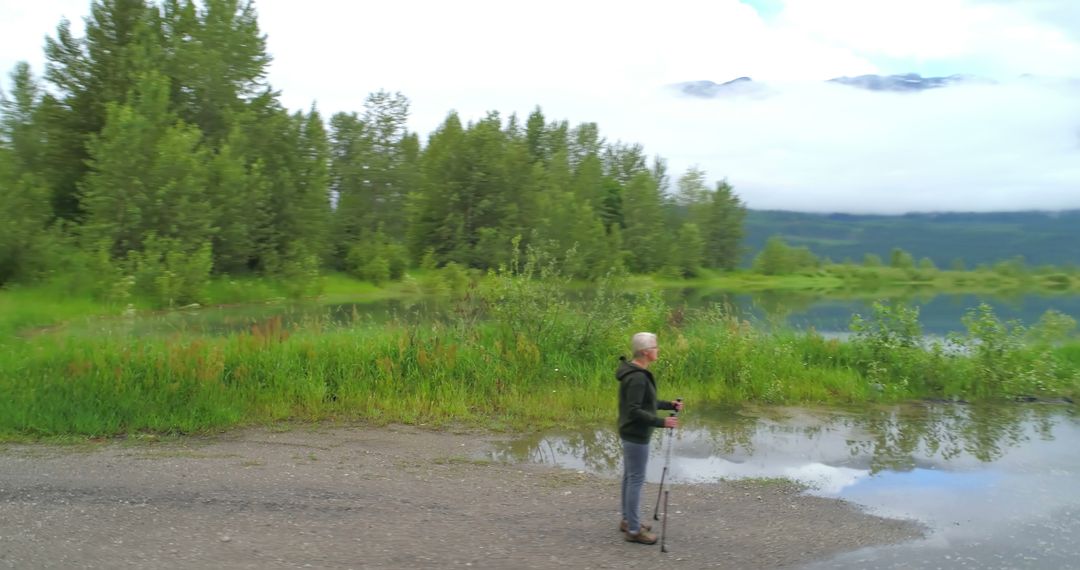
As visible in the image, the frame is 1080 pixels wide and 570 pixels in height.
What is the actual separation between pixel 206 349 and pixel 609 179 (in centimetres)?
8107

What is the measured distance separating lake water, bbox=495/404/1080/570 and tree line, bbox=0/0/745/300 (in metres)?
5.64

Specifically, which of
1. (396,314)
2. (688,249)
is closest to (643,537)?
(396,314)

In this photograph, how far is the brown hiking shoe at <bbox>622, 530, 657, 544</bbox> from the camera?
258 inches

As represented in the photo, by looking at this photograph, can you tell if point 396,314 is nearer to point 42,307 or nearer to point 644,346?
point 644,346

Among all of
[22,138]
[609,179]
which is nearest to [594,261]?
[609,179]

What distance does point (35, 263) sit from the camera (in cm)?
3131

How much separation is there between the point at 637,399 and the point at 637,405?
5 centimetres

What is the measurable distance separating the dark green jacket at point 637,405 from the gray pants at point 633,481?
3.2 inches

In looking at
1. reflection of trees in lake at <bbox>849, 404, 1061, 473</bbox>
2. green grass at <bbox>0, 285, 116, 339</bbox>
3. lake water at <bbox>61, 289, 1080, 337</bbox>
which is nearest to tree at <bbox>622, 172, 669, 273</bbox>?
lake water at <bbox>61, 289, 1080, 337</bbox>

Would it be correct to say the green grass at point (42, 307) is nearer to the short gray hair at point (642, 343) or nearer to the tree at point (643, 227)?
the short gray hair at point (642, 343)

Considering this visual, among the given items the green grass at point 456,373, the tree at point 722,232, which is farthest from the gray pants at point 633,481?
the tree at point 722,232

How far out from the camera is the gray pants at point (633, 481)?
6.61 m

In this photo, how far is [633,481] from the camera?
21.7 feet

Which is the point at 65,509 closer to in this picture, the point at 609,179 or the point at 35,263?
the point at 35,263
